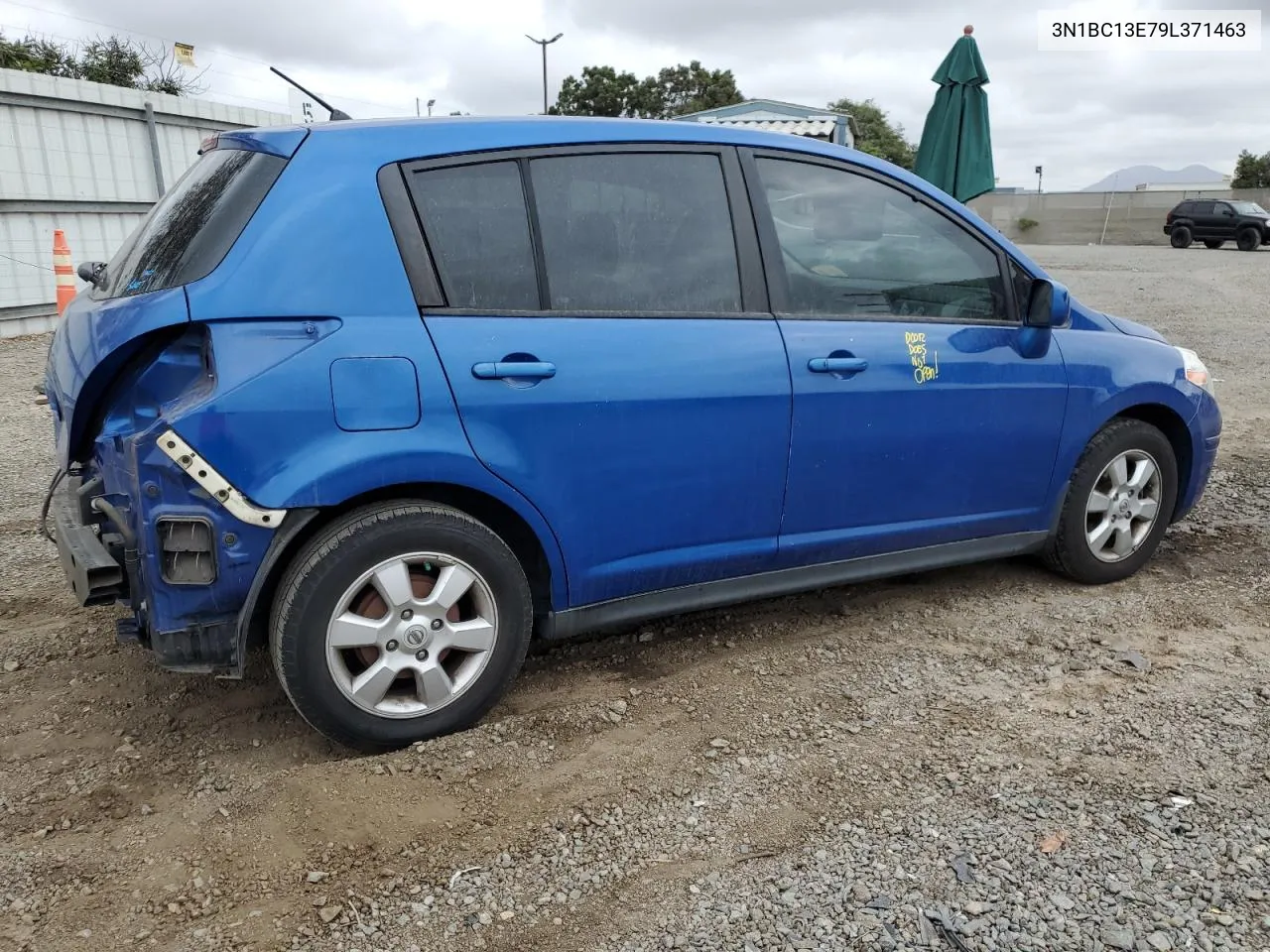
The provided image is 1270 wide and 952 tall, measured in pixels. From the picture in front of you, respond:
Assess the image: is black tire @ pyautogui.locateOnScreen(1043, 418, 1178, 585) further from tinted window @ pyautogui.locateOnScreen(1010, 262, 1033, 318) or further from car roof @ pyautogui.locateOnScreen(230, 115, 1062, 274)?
car roof @ pyautogui.locateOnScreen(230, 115, 1062, 274)

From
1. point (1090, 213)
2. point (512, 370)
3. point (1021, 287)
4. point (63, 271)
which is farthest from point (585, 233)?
point (1090, 213)

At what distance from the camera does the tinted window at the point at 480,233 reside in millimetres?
2834

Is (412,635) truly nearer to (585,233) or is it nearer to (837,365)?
(585,233)

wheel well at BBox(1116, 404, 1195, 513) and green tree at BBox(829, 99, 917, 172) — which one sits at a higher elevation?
green tree at BBox(829, 99, 917, 172)

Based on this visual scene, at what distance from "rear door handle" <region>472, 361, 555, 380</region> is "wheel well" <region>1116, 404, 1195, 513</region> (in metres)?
2.53

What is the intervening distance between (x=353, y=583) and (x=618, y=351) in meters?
1.00

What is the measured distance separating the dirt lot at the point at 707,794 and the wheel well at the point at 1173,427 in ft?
2.00

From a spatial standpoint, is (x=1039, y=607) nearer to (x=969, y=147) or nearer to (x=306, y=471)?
(x=306, y=471)

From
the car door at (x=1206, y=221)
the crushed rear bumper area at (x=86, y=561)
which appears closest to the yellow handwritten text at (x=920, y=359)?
the crushed rear bumper area at (x=86, y=561)

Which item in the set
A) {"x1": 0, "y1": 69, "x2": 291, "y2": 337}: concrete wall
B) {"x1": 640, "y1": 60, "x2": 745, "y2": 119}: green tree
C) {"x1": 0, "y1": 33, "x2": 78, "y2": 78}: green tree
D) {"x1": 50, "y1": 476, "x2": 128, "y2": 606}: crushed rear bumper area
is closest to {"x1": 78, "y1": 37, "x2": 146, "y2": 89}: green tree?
{"x1": 0, "y1": 33, "x2": 78, "y2": 78}: green tree

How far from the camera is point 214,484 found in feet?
8.29

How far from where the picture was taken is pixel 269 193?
269cm

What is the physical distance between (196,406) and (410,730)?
1.06 metres

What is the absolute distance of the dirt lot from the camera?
2.21m
